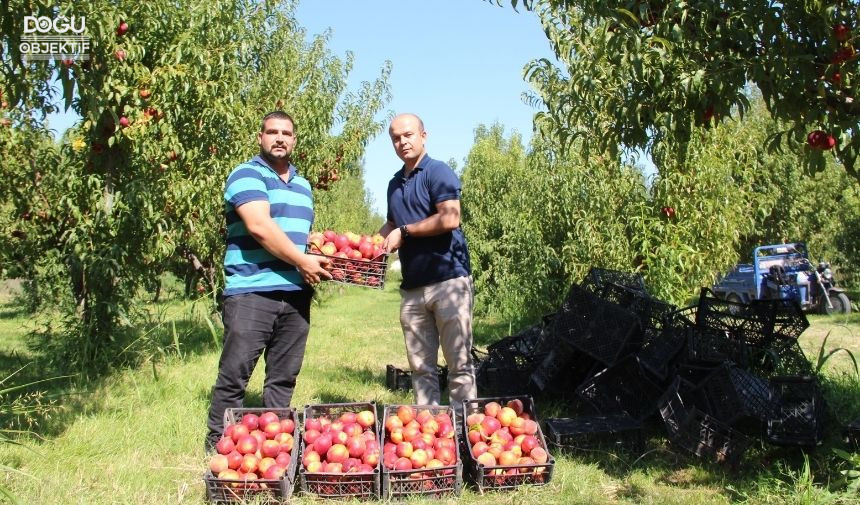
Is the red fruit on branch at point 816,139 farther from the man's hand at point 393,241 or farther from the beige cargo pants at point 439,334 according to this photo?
the man's hand at point 393,241

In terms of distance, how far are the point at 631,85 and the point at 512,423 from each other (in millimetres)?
1967

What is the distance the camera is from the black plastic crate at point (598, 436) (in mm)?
4102

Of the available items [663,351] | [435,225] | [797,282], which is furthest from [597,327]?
[797,282]

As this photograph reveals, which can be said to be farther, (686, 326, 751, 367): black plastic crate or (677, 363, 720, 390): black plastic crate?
(686, 326, 751, 367): black plastic crate

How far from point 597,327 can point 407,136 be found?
1991 mm

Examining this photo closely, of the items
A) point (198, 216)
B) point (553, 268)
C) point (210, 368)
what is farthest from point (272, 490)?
point (553, 268)

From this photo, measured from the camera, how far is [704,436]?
3844 mm

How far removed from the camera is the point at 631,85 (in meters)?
3.83

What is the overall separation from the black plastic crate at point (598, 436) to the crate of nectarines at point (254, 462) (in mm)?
1574

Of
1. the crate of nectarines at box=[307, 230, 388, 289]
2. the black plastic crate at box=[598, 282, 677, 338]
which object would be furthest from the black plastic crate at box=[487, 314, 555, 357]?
the crate of nectarines at box=[307, 230, 388, 289]

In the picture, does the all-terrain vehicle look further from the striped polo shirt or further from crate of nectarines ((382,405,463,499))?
the striped polo shirt

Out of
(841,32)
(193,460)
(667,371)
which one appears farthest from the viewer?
(667,371)

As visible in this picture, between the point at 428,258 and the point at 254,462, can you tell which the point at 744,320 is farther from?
the point at 254,462

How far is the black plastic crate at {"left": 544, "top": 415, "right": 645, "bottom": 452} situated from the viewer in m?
4.10
